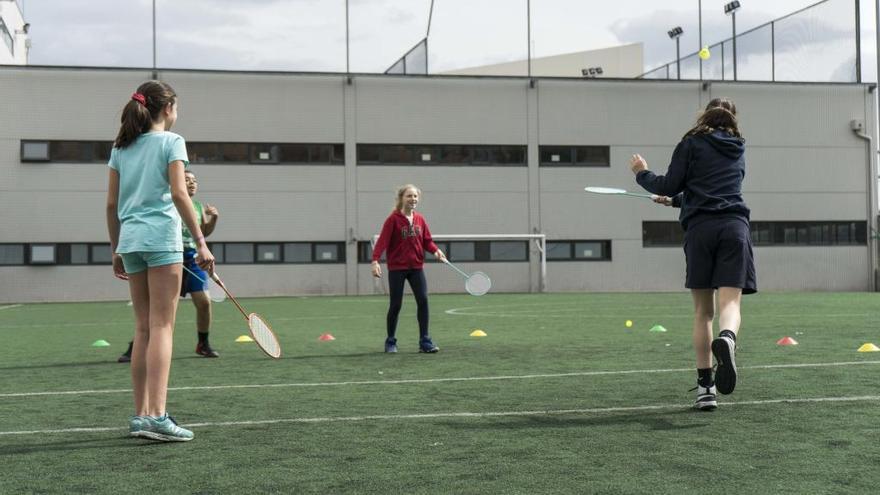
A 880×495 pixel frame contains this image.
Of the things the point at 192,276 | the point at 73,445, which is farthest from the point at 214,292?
the point at 73,445

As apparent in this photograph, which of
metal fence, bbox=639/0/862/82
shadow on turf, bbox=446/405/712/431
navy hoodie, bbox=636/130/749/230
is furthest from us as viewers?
metal fence, bbox=639/0/862/82

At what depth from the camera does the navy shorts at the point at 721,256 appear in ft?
21.8

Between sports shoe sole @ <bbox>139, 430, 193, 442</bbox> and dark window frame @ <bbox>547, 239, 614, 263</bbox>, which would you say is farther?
dark window frame @ <bbox>547, 239, 614, 263</bbox>

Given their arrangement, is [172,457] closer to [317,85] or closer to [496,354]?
[496,354]

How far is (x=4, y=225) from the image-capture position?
A: 33.9 meters

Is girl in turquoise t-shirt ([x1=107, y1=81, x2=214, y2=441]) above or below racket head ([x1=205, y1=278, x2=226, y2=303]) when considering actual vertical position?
above

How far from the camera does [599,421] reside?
6.23m

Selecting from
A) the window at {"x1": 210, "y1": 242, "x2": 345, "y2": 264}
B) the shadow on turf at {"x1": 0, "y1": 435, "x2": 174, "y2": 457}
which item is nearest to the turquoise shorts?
the shadow on turf at {"x1": 0, "y1": 435, "x2": 174, "y2": 457}

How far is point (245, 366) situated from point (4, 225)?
2655 centimetres

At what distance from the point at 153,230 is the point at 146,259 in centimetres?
16

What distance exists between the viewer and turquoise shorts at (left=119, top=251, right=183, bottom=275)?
227 inches

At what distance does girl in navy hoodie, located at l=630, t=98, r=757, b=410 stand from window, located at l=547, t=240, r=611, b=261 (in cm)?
3043

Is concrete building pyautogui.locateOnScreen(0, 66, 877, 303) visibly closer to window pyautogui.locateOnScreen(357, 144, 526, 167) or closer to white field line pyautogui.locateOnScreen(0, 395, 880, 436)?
window pyautogui.locateOnScreen(357, 144, 526, 167)

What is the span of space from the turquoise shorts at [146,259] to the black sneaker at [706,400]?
316cm
